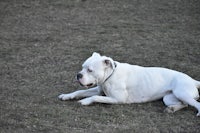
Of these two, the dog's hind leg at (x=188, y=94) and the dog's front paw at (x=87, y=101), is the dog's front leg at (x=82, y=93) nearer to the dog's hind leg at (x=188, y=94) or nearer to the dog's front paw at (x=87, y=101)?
the dog's front paw at (x=87, y=101)

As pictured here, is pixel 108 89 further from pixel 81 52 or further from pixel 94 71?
pixel 81 52

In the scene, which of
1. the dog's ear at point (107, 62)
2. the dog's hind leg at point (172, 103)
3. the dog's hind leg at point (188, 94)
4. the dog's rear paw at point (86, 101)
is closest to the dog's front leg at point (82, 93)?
the dog's rear paw at point (86, 101)

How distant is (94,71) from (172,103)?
3.53 ft

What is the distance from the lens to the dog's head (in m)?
6.15

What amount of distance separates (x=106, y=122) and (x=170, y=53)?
11.3 feet

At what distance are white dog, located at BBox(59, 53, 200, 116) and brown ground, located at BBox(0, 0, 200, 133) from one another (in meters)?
0.11

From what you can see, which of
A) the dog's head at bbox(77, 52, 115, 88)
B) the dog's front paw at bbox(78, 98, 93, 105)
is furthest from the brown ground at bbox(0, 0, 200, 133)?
the dog's head at bbox(77, 52, 115, 88)

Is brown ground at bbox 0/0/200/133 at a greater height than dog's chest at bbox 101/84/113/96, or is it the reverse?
dog's chest at bbox 101/84/113/96

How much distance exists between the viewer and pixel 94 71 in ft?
20.3

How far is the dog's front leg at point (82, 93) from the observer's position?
21.4 ft

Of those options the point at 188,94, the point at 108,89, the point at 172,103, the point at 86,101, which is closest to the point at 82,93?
the point at 86,101

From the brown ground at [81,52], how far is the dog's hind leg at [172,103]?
73 mm

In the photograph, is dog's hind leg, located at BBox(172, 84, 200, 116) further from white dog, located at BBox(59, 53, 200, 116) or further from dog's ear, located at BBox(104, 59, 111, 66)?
dog's ear, located at BBox(104, 59, 111, 66)

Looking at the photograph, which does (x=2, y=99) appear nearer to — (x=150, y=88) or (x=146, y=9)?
(x=150, y=88)
